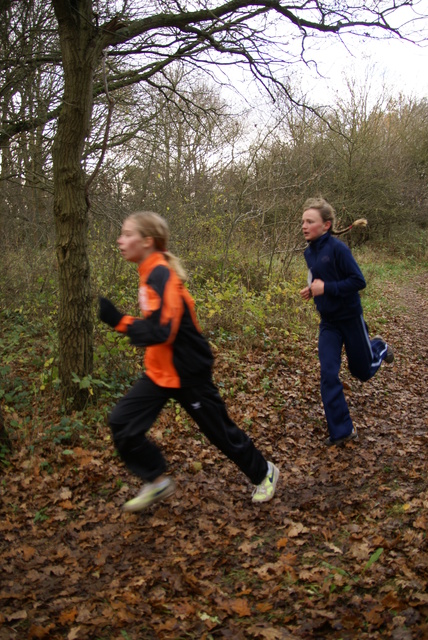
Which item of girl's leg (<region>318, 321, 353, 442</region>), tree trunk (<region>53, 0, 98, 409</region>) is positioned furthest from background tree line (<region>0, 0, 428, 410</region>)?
girl's leg (<region>318, 321, 353, 442</region>)

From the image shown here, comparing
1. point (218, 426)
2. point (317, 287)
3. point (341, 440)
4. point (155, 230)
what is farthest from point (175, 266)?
point (341, 440)

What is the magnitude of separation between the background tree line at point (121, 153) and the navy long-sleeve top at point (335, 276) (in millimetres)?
2227

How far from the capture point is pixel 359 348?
15.1 ft

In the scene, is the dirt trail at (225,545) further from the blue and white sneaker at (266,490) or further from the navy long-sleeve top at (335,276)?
the navy long-sleeve top at (335,276)

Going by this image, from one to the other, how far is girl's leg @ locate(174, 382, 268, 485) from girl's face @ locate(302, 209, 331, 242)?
75.4 inches

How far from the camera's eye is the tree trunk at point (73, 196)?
4.72 m

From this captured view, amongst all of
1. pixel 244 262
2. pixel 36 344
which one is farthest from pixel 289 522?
pixel 244 262

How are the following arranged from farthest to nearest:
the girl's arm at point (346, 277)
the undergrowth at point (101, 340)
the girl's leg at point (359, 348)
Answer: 1. the undergrowth at point (101, 340)
2. the girl's leg at point (359, 348)
3. the girl's arm at point (346, 277)

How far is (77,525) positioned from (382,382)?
15.5ft

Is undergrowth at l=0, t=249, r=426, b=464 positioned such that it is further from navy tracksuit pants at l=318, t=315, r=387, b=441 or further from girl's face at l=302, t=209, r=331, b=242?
girl's face at l=302, t=209, r=331, b=242

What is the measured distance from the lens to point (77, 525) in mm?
3393

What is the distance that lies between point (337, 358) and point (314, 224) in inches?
51.3

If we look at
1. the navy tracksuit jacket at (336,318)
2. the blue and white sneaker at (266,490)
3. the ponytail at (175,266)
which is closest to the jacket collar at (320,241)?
the navy tracksuit jacket at (336,318)

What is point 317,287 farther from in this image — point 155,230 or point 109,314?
point 109,314
